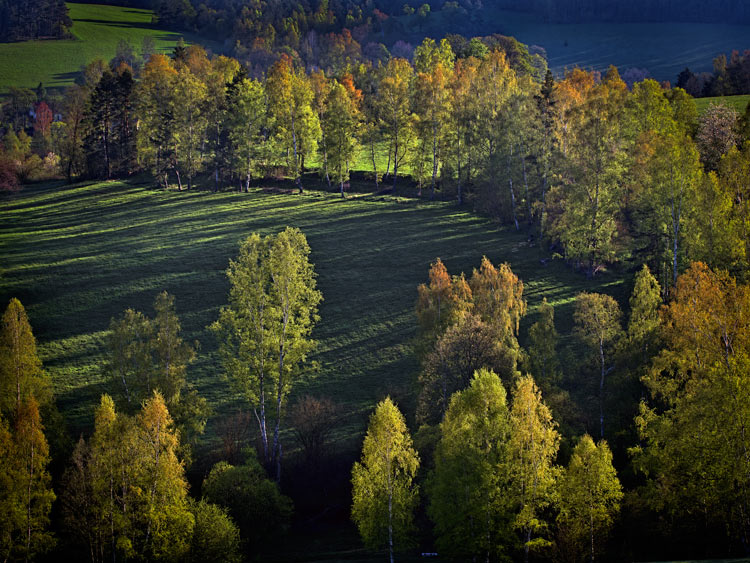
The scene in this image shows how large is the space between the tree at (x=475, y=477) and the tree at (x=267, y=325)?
47.2 ft

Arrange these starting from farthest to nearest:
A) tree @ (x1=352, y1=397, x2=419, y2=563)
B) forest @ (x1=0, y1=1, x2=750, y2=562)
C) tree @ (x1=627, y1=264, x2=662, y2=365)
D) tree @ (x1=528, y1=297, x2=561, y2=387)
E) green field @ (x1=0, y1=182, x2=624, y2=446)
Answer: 1. green field @ (x1=0, y1=182, x2=624, y2=446)
2. tree @ (x1=528, y1=297, x2=561, y2=387)
3. tree @ (x1=627, y1=264, x2=662, y2=365)
4. tree @ (x1=352, y1=397, x2=419, y2=563)
5. forest @ (x1=0, y1=1, x2=750, y2=562)

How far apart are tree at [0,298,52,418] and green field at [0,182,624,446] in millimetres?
4185

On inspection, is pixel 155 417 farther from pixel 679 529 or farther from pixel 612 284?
pixel 612 284

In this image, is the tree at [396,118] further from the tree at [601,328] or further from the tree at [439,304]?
the tree at [601,328]

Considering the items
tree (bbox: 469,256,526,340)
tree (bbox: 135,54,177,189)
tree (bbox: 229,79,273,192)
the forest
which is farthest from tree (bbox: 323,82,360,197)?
tree (bbox: 469,256,526,340)

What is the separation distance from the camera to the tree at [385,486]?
4266 centimetres

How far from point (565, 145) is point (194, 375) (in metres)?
49.4

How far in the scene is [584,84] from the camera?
9956cm

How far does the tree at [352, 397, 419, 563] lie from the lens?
140ft

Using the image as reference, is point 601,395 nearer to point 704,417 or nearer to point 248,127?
point 704,417

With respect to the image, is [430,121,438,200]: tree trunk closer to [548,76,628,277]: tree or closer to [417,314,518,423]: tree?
[548,76,628,277]: tree

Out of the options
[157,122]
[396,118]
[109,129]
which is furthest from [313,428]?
[109,129]

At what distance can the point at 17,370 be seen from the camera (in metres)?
50.3

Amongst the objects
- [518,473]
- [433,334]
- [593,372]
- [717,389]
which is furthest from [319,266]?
[717,389]
